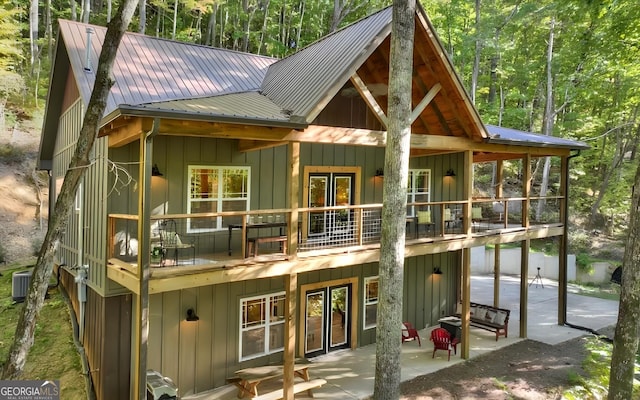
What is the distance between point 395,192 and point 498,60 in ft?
83.0

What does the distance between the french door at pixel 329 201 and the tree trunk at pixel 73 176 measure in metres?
5.55

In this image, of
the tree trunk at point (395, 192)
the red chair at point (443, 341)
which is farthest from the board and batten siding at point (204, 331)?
the tree trunk at point (395, 192)

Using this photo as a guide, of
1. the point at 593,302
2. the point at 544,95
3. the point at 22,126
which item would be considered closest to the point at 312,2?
the point at 544,95

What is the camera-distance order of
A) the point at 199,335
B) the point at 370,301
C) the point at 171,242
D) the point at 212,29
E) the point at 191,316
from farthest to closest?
the point at 212,29 < the point at 370,301 < the point at 199,335 < the point at 191,316 < the point at 171,242

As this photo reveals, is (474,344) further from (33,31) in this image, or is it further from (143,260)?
(33,31)

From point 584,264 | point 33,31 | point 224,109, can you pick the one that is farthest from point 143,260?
point 33,31

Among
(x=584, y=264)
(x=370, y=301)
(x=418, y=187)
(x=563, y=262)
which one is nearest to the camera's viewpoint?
(x=370, y=301)

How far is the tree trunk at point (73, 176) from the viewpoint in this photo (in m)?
6.76

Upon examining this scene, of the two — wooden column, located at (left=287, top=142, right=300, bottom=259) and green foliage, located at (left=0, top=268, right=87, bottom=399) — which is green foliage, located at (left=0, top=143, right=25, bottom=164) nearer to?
green foliage, located at (left=0, top=268, right=87, bottom=399)

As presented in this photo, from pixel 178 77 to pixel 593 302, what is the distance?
17.2 metres

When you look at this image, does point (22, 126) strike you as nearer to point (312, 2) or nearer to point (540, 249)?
point (312, 2)

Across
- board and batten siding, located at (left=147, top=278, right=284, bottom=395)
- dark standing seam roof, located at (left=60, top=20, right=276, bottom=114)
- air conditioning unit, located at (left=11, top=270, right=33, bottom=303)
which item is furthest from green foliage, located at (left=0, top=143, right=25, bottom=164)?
board and batten siding, located at (left=147, top=278, right=284, bottom=395)

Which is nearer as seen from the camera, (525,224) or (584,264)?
(525,224)

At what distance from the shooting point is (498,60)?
2836 cm
